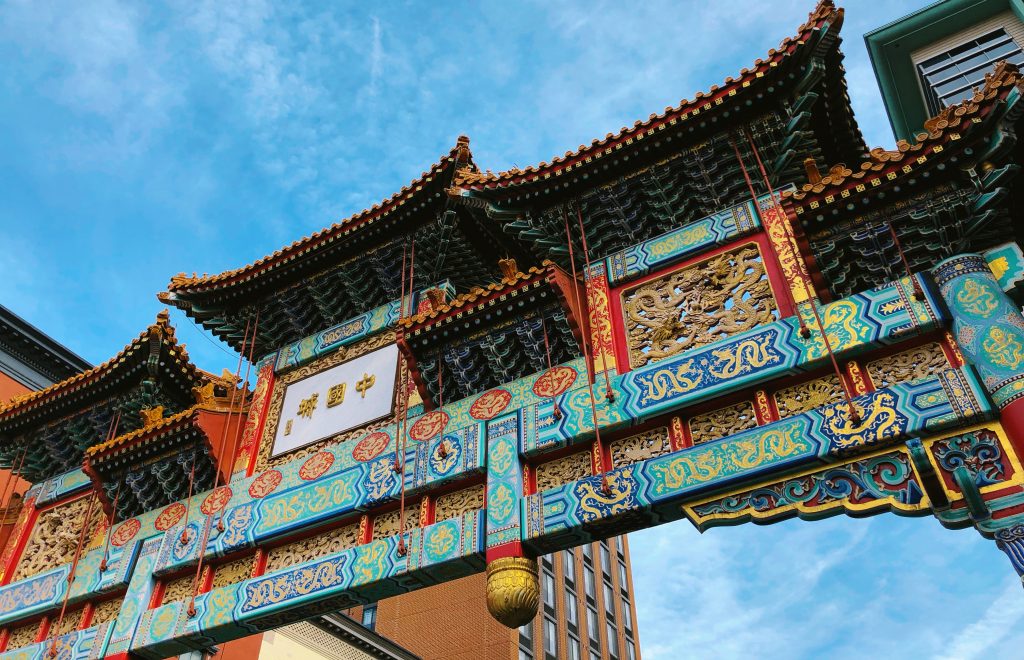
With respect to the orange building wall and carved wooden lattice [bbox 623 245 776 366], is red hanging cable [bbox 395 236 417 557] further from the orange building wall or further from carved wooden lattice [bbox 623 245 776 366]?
the orange building wall

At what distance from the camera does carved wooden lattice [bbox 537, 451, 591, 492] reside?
8352 millimetres

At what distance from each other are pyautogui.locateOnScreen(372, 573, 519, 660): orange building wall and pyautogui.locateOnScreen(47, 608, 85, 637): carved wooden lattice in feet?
64.7

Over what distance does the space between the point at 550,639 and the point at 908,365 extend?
29.6 m

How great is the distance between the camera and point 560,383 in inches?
359

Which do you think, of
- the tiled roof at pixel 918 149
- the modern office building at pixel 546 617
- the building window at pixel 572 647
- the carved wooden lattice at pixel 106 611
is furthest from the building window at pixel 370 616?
the tiled roof at pixel 918 149

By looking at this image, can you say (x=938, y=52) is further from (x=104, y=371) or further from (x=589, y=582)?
(x=589, y=582)

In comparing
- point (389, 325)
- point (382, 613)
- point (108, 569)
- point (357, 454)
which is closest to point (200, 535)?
point (108, 569)

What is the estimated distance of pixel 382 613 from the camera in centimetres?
3092

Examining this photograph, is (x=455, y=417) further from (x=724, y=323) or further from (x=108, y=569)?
(x=108, y=569)

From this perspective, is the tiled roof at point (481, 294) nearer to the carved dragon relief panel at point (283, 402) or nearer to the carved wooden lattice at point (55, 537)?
the carved dragon relief panel at point (283, 402)

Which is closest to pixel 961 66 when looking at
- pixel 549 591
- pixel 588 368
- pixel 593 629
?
pixel 588 368

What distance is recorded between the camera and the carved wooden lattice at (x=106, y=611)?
10578 mm

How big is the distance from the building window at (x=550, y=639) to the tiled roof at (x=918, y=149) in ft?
93.9

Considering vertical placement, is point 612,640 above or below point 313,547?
above
